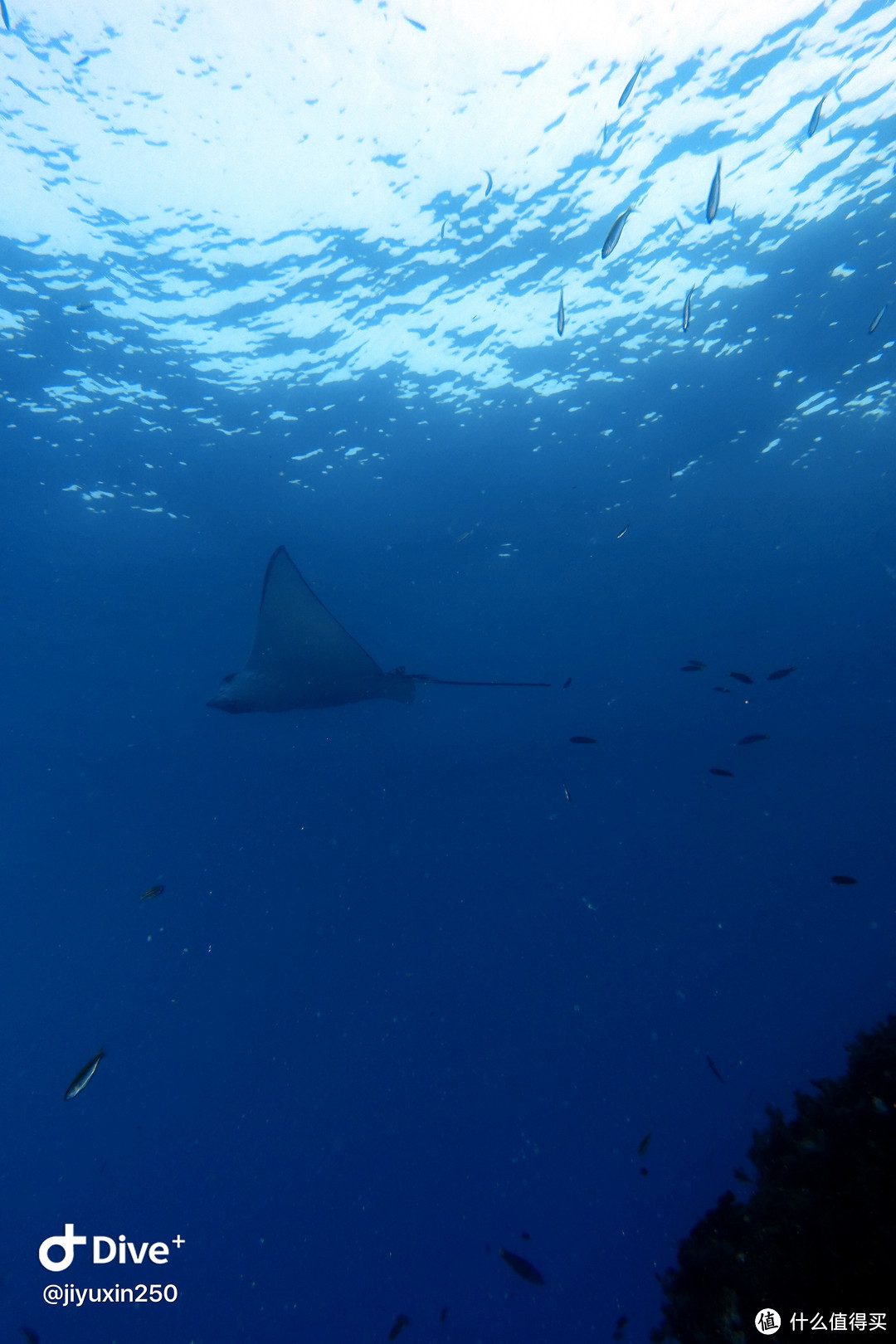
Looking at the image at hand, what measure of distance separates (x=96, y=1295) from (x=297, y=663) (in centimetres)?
1444

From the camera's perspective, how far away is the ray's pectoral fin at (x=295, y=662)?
903cm

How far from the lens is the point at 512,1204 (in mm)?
14062

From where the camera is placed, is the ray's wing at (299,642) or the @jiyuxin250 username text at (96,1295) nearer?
the ray's wing at (299,642)

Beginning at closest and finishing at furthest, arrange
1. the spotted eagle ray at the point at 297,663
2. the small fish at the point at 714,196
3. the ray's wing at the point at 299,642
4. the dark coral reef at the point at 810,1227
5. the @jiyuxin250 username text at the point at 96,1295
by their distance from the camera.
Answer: the dark coral reef at the point at 810,1227 < the small fish at the point at 714,196 < the ray's wing at the point at 299,642 < the spotted eagle ray at the point at 297,663 < the @jiyuxin250 username text at the point at 96,1295

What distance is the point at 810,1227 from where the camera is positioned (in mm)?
3824

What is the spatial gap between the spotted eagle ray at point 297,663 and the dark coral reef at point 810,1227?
5.75 meters

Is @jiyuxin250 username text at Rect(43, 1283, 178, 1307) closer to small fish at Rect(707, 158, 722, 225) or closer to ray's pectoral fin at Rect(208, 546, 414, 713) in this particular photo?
ray's pectoral fin at Rect(208, 546, 414, 713)

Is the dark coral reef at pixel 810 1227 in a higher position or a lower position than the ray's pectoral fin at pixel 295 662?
lower

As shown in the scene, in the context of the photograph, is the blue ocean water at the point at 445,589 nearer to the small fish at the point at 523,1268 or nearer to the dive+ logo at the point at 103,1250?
the dive+ logo at the point at 103,1250

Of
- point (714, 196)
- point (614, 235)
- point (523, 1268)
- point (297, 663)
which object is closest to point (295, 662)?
point (297, 663)

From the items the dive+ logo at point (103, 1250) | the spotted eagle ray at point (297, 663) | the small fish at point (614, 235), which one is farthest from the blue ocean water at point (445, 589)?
the spotted eagle ray at point (297, 663)

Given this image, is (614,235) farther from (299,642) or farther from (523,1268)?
(523,1268)

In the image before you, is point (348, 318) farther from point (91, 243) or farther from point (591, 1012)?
point (591, 1012)

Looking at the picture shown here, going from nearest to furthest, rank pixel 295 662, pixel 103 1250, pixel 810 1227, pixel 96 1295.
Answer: pixel 810 1227
pixel 295 662
pixel 96 1295
pixel 103 1250
